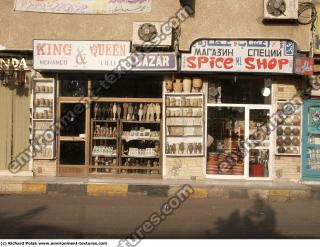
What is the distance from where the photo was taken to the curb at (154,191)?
487 inches

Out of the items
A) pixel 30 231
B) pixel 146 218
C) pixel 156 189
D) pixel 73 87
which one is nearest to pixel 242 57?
pixel 156 189

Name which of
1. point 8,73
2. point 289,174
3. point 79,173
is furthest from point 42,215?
point 289,174

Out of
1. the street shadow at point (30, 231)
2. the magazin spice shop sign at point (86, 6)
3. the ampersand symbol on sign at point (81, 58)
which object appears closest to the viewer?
the street shadow at point (30, 231)

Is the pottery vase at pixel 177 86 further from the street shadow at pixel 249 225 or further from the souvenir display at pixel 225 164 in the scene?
the street shadow at pixel 249 225

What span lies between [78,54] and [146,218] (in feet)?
16.6

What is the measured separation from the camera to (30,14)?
13547mm

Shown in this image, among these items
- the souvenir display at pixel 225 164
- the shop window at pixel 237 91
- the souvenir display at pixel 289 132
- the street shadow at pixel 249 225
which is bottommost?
the street shadow at pixel 249 225

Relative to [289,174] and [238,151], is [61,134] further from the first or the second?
[289,174]

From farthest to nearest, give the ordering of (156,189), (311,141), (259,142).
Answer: (259,142) → (311,141) → (156,189)

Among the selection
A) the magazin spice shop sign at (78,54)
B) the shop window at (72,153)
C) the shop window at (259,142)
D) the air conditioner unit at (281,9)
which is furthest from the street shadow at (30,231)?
the air conditioner unit at (281,9)

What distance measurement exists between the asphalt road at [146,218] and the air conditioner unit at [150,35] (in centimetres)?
371

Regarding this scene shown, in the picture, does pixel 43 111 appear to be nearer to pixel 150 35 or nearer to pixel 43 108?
pixel 43 108

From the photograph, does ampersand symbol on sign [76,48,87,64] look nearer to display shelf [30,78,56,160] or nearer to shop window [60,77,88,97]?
shop window [60,77,88,97]

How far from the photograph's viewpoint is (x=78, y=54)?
42.9ft
